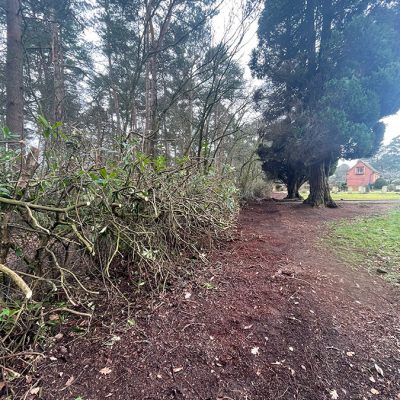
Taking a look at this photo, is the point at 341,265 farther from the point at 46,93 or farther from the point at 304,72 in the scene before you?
the point at 46,93

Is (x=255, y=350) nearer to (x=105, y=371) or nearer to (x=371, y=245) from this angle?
(x=105, y=371)

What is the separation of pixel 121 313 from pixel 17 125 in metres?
4.22

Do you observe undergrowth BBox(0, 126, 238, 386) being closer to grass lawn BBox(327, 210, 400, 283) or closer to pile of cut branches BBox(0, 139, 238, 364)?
pile of cut branches BBox(0, 139, 238, 364)

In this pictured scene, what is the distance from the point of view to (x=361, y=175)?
115 ft

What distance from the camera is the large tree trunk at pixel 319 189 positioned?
9.29 meters

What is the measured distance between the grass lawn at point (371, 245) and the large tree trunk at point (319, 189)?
3.48m

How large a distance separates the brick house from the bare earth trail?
3872 centimetres

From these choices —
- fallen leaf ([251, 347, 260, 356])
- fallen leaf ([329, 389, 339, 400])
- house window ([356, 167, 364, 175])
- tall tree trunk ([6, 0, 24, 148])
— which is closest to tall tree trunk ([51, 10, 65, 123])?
tall tree trunk ([6, 0, 24, 148])

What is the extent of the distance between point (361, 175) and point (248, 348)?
42.4 meters

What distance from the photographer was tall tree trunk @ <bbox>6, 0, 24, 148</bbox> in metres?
4.07

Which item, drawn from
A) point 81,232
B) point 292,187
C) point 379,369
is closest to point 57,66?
point 81,232

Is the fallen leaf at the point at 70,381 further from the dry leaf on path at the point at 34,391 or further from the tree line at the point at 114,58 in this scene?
the tree line at the point at 114,58

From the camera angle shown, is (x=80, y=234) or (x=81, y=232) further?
(x=81, y=232)

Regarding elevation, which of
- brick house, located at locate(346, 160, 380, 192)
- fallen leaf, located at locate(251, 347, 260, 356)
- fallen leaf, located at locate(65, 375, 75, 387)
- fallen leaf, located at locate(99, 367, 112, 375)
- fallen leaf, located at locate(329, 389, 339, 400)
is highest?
brick house, located at locate(346, 160, 380, 192)
